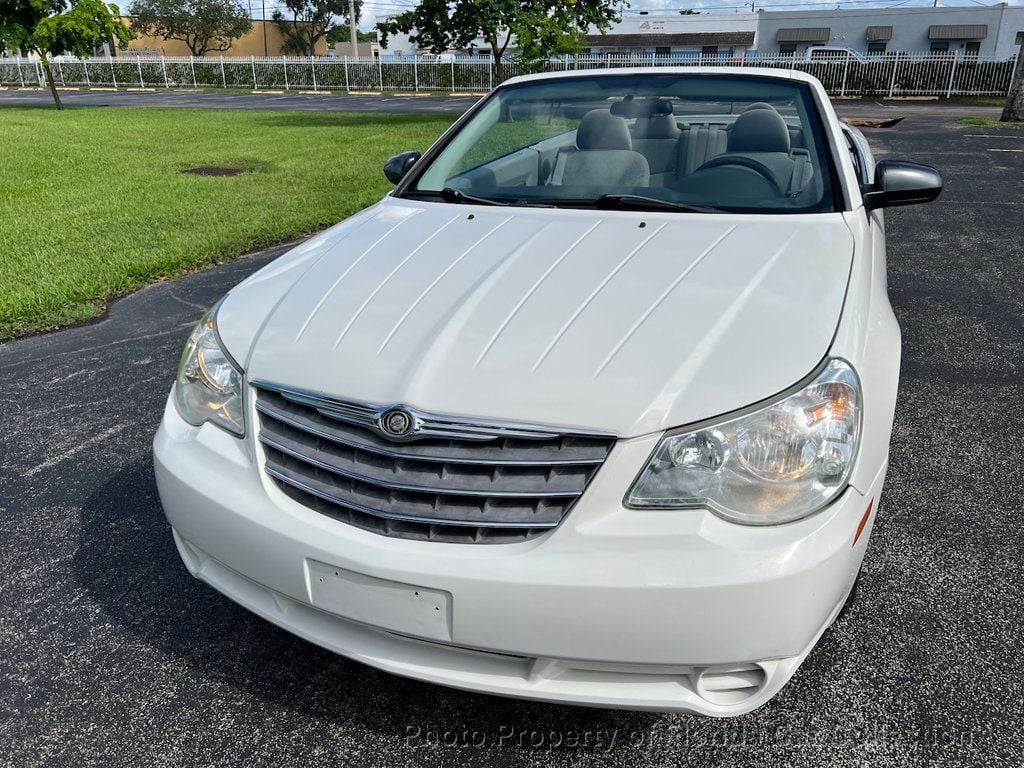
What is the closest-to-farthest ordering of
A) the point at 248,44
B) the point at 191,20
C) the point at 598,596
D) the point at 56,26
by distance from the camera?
the point at 598,596, the point at 56,26, the point at 191,20, the point at 248,44

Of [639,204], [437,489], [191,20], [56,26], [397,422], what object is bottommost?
[437,489]

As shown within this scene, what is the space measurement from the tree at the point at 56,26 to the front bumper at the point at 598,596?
26.7 m

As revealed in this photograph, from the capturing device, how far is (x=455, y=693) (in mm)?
2207

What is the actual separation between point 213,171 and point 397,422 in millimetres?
10753

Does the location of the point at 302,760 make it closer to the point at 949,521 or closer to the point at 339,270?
the point at 339,270

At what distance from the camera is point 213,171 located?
11.4 meters

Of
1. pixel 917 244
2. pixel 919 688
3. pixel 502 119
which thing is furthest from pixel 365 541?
pixel 917 244

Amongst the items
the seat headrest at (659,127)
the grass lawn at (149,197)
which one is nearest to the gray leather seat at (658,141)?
the seat headrest at (659,127)

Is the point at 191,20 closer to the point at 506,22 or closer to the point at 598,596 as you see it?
the point at 506,22

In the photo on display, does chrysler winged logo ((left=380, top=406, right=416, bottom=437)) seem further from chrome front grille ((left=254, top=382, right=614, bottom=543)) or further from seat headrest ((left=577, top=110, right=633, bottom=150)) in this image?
seat headrest ((left=577, top=110, right=633, bottom=150))

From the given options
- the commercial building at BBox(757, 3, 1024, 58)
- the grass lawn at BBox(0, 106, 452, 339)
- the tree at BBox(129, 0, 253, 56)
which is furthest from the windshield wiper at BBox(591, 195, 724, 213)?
the tree at BBox(129, 0, 253, 56)

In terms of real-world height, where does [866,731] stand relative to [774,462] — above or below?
below

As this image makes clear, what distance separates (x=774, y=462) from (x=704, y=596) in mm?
325

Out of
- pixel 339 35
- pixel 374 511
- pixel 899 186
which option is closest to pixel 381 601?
pixel 374 511
